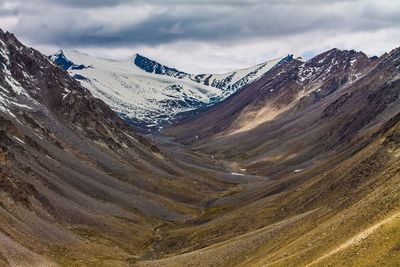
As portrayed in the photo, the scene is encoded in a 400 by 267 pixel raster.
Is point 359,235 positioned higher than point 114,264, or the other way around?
point 359,235

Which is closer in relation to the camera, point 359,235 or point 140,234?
point 359,235

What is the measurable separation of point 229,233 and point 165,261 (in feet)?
92.9

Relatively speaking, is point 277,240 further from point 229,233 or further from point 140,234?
point 140,234

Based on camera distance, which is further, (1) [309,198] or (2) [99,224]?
(2) [99,224]

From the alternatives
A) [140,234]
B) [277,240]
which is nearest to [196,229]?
[140,234]

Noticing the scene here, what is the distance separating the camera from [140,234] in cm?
17038

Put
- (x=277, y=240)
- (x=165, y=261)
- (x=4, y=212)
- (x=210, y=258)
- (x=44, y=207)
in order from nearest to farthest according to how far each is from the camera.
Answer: (x=277, y=240) → (x=210, y=258) → (x=165, y=261) → (x=4, y=212) → (x=44, y=207)

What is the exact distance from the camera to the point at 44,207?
16150cm

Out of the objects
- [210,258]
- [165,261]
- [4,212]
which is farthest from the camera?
[4,212]

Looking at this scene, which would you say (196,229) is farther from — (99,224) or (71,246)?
(71,246)

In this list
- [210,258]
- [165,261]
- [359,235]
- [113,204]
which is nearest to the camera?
[359,235]

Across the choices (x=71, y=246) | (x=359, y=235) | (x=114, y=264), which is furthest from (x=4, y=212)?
(x=359, y=235)

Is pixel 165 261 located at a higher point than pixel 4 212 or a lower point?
lower

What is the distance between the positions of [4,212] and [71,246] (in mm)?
15647
